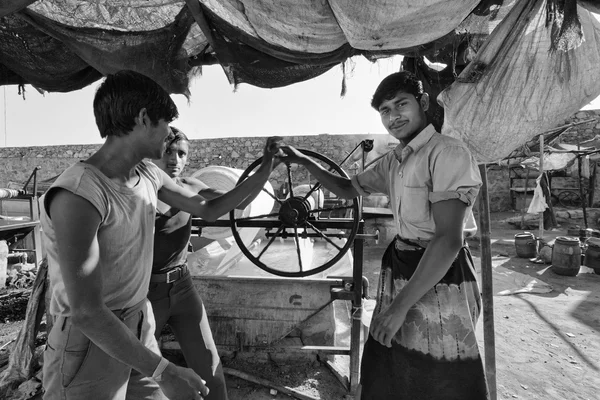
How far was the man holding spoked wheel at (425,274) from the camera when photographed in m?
1.13

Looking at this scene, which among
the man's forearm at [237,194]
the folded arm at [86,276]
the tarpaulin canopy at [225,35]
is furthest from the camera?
the man's forearm at [237,194]

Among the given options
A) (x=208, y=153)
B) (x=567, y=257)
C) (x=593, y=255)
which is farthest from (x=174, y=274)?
(x=208, y=153)

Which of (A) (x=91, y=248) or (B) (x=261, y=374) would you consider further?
(B) (x=261, y=374)

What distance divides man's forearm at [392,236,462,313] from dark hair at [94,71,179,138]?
103 centimetres

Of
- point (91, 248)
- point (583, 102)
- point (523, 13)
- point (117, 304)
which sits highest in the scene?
point (523, 13)

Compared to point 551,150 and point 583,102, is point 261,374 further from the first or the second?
point 551,150

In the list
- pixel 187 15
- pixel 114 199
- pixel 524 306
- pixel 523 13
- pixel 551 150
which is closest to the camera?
pixel 114 199

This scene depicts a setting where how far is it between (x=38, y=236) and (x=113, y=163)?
5433mm

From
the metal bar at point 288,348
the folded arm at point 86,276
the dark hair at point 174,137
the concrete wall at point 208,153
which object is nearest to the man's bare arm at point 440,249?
the folded arm at point 86,276

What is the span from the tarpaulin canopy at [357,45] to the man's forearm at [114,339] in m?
1.33

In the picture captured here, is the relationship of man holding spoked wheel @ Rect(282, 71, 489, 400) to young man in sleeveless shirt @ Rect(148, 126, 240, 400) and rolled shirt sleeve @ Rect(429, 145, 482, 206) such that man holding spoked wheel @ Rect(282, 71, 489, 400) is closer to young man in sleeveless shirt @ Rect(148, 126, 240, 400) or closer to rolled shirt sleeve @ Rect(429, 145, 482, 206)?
rolled shirt sleeve @ Rect(429, 145, 482, 206)

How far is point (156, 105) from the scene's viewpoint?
3.53ft

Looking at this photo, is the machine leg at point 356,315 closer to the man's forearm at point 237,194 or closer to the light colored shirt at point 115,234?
the man's forearm at point 237,194

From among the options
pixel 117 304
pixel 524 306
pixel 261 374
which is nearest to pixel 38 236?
pixel 261 374
